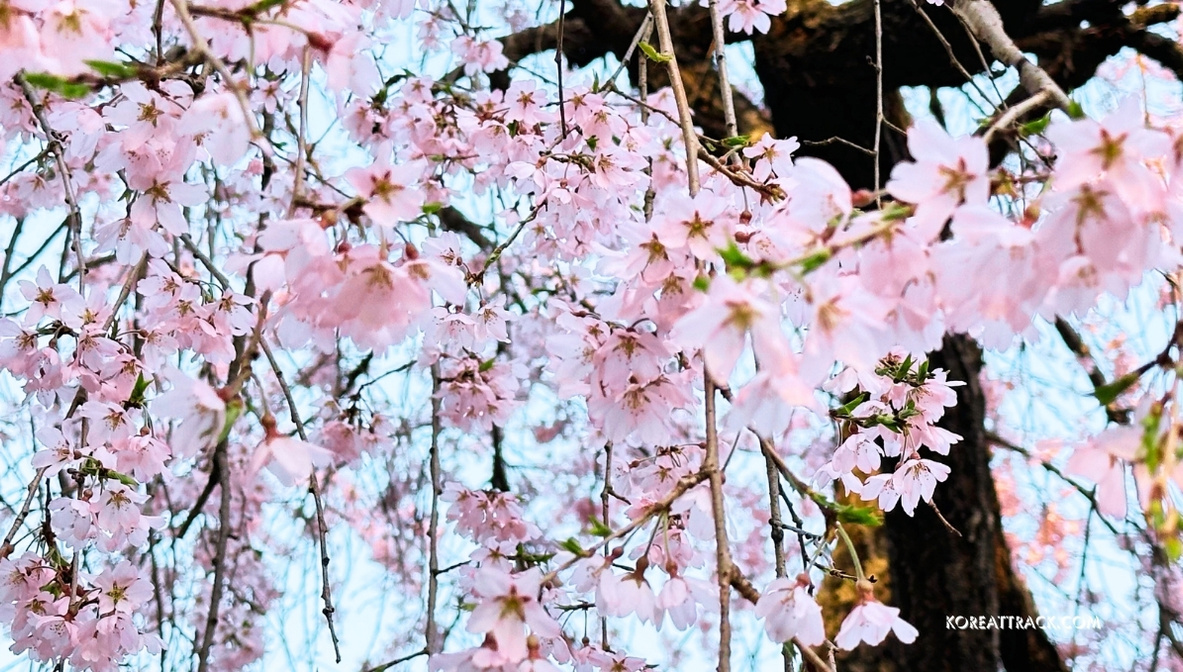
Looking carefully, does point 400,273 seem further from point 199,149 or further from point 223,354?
point 223,354

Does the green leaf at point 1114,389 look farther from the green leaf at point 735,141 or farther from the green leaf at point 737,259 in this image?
the green leaf at point 735,141

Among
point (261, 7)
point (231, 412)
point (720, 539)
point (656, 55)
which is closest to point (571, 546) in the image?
point (720, 539)

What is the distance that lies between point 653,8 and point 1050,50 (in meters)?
2.26

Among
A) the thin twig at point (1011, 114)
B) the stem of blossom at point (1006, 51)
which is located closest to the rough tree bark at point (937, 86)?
the stem of blossom at point (1006, 51)

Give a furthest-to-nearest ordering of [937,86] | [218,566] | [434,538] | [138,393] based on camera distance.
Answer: [937,86] < [218,566] < [434,538] < [138,393]

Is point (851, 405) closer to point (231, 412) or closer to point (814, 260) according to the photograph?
point (814, 260)

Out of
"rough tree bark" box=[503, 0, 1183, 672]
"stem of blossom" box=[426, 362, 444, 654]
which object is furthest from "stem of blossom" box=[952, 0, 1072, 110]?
"rough tree bark" box=[503, 0, 1183, 672]

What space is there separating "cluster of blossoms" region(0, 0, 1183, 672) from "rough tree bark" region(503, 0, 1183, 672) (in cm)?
92

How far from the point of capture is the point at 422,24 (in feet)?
11.1

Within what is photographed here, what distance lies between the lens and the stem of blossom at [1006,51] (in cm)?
95

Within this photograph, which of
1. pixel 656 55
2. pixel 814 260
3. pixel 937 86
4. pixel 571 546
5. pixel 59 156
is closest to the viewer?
pixel 814 260

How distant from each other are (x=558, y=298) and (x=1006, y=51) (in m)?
0.78

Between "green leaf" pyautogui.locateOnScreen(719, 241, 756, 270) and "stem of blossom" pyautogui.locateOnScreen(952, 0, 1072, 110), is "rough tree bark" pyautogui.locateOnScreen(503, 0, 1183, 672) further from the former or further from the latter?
"green leaf" pyautogui.locateOnScreen(719, 241, 756, 270)

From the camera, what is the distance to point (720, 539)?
2.76ft
